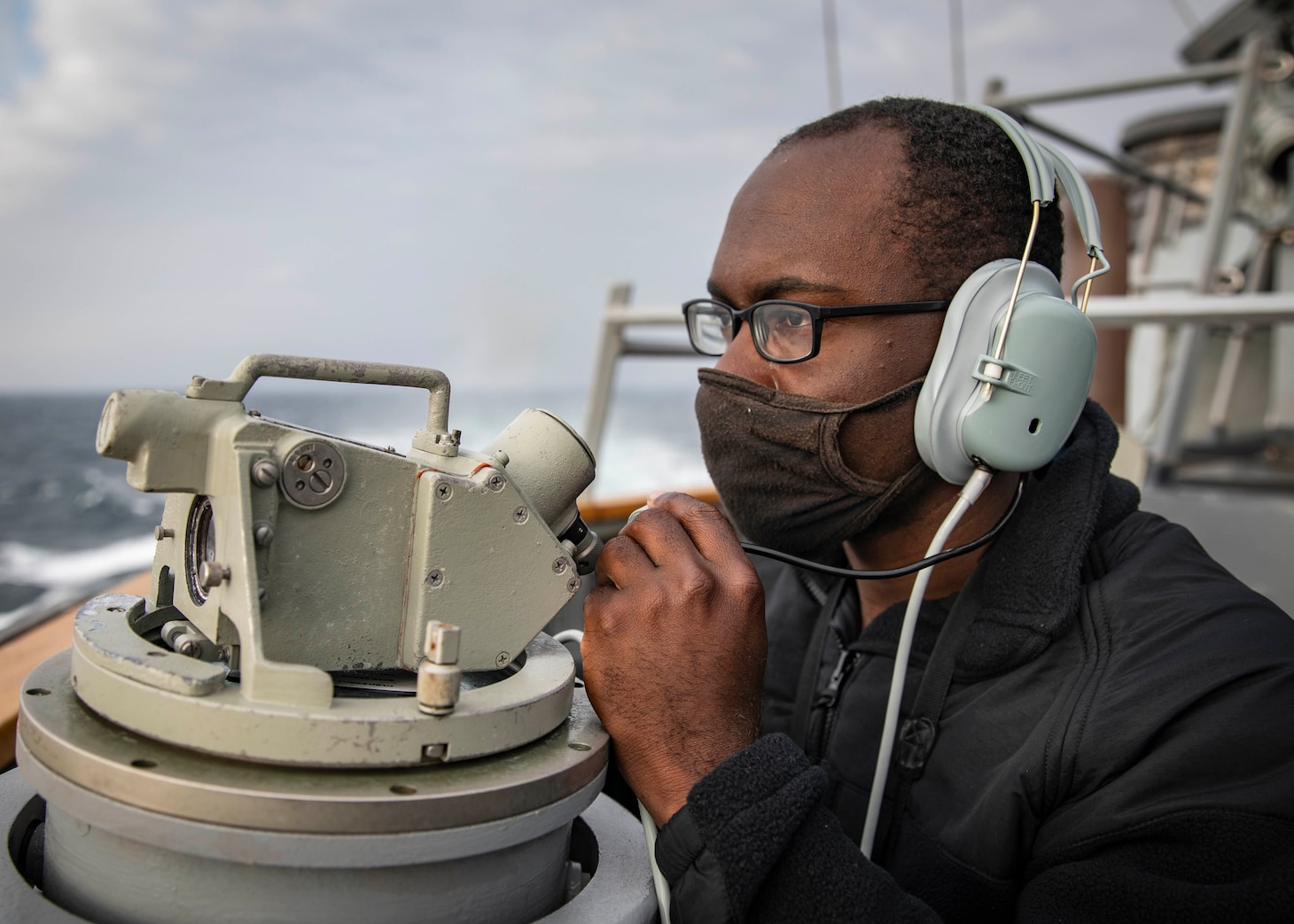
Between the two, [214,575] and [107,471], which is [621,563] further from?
[107,471]

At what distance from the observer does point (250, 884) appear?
2.52 ft

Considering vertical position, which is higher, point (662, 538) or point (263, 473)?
point (263, 473)

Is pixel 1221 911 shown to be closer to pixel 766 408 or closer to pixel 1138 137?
pixel 766 408

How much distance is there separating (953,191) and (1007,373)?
1.09 feet

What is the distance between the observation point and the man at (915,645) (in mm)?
993

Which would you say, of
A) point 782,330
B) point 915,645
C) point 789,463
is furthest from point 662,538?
point 915,645

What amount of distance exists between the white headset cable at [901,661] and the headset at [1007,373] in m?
0.05

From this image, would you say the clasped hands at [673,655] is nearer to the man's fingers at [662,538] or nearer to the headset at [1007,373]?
the man's fingers at [662,538]

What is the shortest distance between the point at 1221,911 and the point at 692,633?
24.4 inches

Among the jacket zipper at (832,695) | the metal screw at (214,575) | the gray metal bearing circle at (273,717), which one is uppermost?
the metal screw at (214,575)

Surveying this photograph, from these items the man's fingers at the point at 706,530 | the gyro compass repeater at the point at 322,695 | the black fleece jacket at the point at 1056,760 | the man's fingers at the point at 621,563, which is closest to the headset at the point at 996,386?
the black fleece jacket at the point at 1056,760

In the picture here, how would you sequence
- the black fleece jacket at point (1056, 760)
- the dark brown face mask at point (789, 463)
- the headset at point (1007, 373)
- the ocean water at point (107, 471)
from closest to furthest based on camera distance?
the black fleece jacket at point (1056, 760), the headset at point (1007, 373), the dark brown face mask at point (789, 463), the ocean water at point (107, 471)

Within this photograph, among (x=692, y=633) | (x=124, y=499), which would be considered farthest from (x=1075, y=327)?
(x=124, y=499)

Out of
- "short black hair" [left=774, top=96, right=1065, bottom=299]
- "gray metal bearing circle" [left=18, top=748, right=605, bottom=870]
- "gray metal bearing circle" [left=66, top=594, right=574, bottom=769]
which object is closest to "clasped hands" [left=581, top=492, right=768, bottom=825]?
"gray metal bearing circle" [left=66, top=594, right=574, bottom=769]
